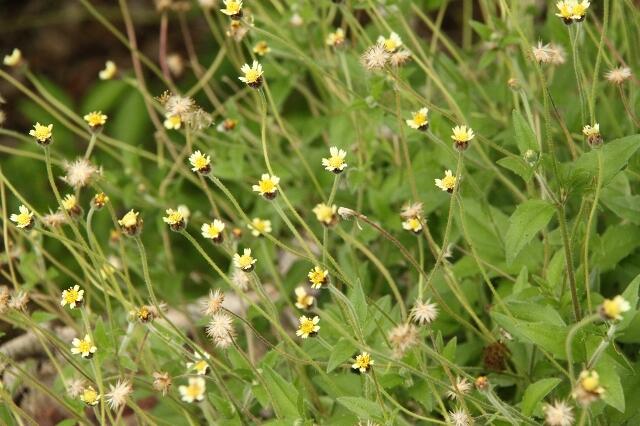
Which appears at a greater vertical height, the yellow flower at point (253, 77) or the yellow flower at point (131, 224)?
the yellow flower at point (253, 77)

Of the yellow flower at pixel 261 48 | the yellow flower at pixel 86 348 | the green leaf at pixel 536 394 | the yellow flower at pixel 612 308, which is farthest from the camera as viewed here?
the yellow flower at pixel 261 48

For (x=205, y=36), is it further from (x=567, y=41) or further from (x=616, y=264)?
(x=616, y=264)

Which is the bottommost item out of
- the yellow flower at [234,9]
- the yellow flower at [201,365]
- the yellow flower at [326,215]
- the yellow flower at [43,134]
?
the yellow flower at [201,365]

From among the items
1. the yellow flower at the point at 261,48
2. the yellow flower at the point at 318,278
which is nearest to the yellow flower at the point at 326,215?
the yellow flower at the point at 318,278

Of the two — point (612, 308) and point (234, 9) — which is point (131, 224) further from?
point (612, 308)

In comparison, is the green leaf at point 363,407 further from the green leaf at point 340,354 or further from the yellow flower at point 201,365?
the yellow flower at point 201,365

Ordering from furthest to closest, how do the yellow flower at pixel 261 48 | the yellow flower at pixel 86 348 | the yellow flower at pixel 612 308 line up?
the yellow flower at pixel 261 48 → the yellow flower at pixel 86 348 → the yellow flower at pixel 612 308

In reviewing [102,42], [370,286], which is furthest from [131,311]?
[102,42]
